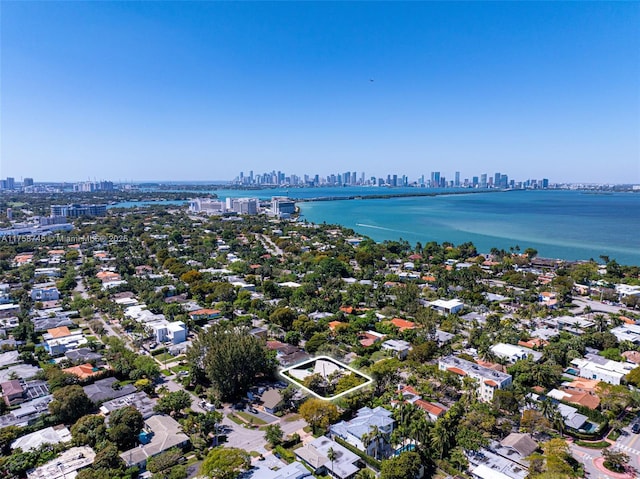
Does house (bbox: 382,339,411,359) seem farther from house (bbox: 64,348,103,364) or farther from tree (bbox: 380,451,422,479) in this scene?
house (bbox: 64,348,103,364)

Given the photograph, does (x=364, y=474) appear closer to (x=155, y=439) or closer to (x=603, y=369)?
(x=155, y=439)

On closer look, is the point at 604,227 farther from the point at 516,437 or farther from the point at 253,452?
Answer: the point at 253,452

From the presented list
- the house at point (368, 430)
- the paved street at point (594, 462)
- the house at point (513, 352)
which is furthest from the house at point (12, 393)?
the house at point (513, 352)

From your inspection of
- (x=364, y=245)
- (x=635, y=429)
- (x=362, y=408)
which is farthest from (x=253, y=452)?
(x=364, y=245)

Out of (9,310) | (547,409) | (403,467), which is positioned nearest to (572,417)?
(547,409)

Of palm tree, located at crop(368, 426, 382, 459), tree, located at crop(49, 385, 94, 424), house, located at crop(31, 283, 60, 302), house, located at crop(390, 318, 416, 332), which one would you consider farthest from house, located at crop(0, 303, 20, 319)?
palm tree, located at crop(368, 426, 382, 459)

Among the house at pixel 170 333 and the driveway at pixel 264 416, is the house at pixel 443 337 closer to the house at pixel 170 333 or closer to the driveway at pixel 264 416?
the driveway at pixel 264 416
